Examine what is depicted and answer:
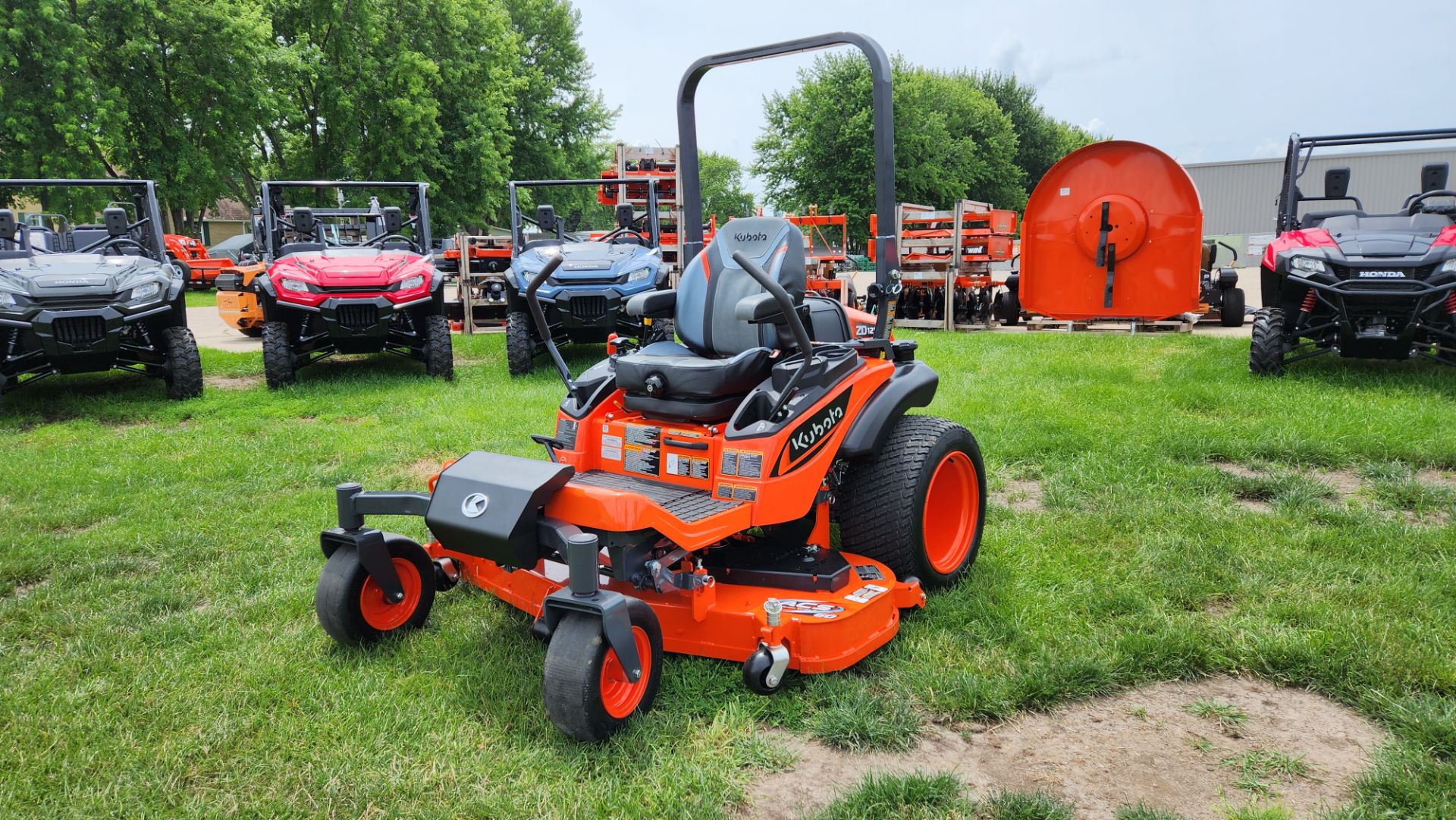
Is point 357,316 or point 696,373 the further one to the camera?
point 357,316

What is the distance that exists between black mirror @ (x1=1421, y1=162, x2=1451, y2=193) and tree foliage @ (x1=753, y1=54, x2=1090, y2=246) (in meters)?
23.9

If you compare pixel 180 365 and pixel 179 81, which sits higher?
pixel 179 81

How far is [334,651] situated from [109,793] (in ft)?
2.84

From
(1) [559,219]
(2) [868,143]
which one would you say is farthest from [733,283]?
(2) [868,143]

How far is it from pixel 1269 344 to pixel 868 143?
30252mm

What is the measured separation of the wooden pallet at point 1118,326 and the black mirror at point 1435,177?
3.59 metres

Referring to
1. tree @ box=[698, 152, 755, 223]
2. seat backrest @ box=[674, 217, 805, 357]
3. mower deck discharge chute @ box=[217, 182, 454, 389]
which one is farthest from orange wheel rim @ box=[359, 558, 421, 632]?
tree @ box=[698, 152, 755, 223]

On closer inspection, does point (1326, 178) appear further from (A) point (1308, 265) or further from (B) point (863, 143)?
(B) point (863, 143)

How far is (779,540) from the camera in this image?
3.61 metres

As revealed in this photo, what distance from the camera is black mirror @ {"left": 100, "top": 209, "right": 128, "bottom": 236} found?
324 inches

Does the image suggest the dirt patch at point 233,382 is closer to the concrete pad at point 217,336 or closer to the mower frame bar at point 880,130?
the concrete pad at point 217,336

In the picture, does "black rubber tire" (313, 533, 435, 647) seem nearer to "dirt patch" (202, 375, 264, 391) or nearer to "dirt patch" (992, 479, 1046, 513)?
"dirt patch" (992, 479, 1046, 513)

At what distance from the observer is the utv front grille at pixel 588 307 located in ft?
29.7

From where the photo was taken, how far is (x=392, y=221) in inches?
381
